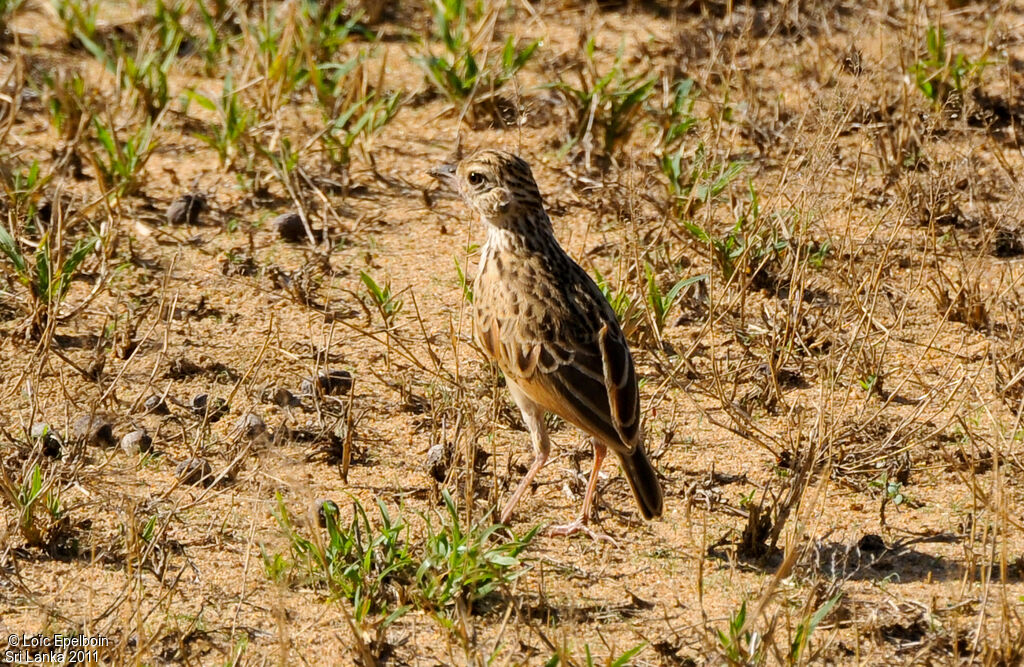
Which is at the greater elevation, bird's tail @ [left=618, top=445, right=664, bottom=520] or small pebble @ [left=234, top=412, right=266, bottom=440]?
bird's tail @ [left=618, top=445, right=664, bottom=520]

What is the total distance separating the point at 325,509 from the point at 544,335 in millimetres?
1158

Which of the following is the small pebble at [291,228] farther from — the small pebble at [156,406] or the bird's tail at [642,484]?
the bird's tail at [642,484]

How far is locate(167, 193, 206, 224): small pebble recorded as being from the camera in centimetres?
807

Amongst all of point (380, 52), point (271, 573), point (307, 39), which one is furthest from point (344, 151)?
point (271, 573)

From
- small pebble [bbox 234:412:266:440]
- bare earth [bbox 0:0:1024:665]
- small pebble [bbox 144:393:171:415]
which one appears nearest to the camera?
bare earth [bbox 0:0:1024:665]

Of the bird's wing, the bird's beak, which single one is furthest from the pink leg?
the bird's beak

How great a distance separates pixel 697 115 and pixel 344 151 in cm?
227

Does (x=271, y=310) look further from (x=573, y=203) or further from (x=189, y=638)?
(x=189, y=638)

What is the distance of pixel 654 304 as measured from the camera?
6883 millimetres

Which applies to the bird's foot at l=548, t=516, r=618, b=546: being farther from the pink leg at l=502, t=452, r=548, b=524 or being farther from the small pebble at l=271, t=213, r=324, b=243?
the small pebble at l=271, t=213, r=324, b=243

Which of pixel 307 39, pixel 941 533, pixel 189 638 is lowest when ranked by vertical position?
pixel 189 638

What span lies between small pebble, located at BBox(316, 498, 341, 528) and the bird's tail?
1134mm

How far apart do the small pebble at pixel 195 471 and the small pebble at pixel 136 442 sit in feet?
0.74

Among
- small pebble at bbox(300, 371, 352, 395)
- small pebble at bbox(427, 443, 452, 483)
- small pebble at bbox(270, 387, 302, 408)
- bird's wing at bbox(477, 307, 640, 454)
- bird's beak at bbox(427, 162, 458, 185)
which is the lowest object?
small pebble at bbox(270, 387, 302, 408)
